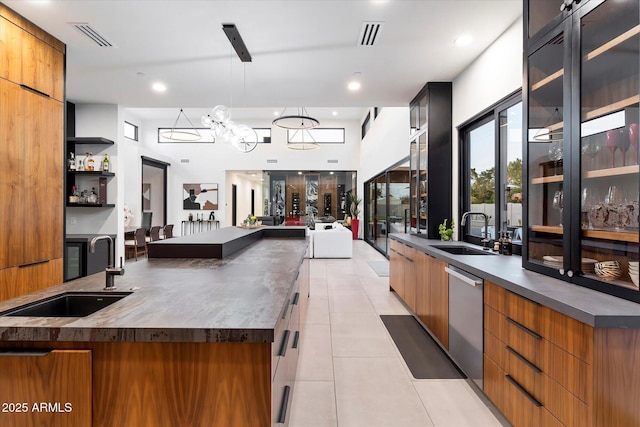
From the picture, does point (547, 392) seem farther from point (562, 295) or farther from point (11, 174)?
point (11, 174)

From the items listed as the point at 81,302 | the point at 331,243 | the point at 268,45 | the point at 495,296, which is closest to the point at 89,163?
the point at 268,45

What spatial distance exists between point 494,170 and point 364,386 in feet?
8.31

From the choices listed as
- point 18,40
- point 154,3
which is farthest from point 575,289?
point 18,40

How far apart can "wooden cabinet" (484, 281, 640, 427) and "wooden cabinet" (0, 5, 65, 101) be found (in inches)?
167

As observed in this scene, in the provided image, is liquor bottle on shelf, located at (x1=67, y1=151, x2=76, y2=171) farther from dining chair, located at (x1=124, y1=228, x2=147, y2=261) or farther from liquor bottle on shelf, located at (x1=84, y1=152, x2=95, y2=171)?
dining chair, located at (x1=124, y1=228, x2=147, y2=261)

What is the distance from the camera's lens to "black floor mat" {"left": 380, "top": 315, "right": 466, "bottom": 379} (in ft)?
8.72

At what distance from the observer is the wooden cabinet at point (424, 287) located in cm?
293

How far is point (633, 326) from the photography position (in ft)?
4.20

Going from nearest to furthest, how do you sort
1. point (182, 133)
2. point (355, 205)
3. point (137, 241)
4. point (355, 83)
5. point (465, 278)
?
1. point (465, 278)
2. point (355, 83)
3. point (137, 241)
4. point (182, 133)
5. point (355, 205)

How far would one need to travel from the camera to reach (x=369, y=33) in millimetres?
3209

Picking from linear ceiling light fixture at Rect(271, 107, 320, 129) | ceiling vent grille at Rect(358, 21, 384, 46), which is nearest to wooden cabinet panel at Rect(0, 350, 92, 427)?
ceiling vent grille at Rect(358, 21, 384, 46)

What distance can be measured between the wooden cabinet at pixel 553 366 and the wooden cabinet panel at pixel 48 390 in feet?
6.20

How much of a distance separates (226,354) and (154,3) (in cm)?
295

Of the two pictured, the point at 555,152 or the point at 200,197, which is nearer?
the point at 555,152
